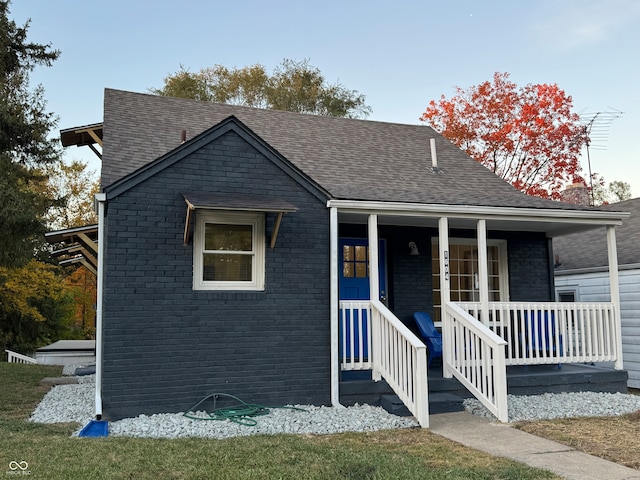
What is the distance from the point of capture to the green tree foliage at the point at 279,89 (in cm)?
2786

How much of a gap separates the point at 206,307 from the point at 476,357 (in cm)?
353

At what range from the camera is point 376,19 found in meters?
14.6

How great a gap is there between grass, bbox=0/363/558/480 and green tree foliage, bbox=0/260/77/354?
11575 mm

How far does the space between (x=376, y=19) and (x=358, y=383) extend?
35.1 ft

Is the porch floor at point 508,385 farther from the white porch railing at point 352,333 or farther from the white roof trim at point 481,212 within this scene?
the white roof trim at point 481,212

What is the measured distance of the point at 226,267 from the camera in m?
7.24

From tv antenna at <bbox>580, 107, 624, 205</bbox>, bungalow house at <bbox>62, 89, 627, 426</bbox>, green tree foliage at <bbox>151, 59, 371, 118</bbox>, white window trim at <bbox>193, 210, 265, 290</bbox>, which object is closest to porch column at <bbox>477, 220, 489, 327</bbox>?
bungalow house at <bbox>62, 89, 627, 426</bbox>

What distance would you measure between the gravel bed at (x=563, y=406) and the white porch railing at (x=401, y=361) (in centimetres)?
111

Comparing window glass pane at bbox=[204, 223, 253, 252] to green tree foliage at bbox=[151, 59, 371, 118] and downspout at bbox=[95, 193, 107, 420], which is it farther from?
green tree foliage at bbox=[151, 59, 371, 118]

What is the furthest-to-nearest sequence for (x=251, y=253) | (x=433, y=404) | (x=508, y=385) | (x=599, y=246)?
(x=599, y=246), (x=508, y=385), (x=251, y=253), (x=433, y=404)

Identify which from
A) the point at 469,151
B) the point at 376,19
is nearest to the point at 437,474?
the point at 376,19

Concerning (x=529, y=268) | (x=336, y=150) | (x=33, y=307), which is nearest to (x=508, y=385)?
(x=529, y=268)

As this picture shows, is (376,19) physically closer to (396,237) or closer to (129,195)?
(396,237)

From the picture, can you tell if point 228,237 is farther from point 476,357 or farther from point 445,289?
point 476,357
